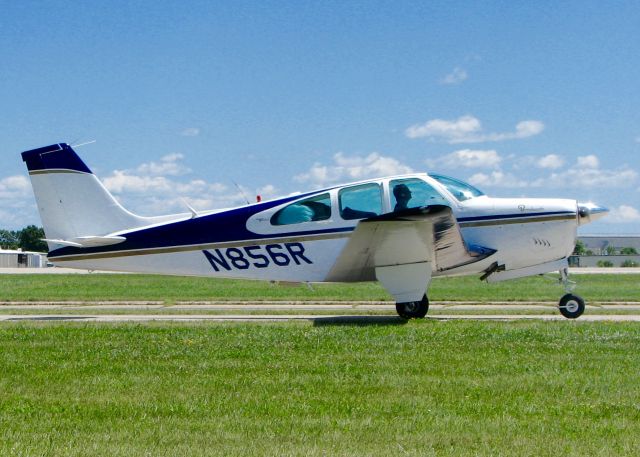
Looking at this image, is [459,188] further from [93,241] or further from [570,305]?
[93,241]

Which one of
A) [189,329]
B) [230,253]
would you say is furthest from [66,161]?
[189,329]

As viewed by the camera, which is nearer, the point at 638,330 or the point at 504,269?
the point at 638,330

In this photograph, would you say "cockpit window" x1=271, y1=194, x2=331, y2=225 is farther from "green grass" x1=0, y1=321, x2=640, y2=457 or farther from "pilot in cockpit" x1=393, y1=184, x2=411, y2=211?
"green grass" x1=0, y1=321, x2=640, y2=457

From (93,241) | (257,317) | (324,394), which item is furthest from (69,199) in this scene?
(324,394)

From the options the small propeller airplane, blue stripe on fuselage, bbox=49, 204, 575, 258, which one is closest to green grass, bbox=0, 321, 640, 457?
the small propeller airplane

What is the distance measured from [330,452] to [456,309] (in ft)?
42.6

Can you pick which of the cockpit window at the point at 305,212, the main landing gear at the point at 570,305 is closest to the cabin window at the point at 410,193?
the cockpit window at the point at 305,212

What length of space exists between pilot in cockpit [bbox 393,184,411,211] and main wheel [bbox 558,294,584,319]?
Answer: 3680 millimetres

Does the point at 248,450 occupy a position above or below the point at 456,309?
above

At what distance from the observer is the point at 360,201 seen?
44.7ft

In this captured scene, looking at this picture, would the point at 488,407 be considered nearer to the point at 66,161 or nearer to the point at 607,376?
the point at 607,376

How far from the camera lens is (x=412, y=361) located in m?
8.44

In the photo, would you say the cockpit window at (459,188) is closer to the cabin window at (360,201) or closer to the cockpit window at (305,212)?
the cabin window at (360,201)

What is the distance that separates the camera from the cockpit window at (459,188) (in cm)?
1364
